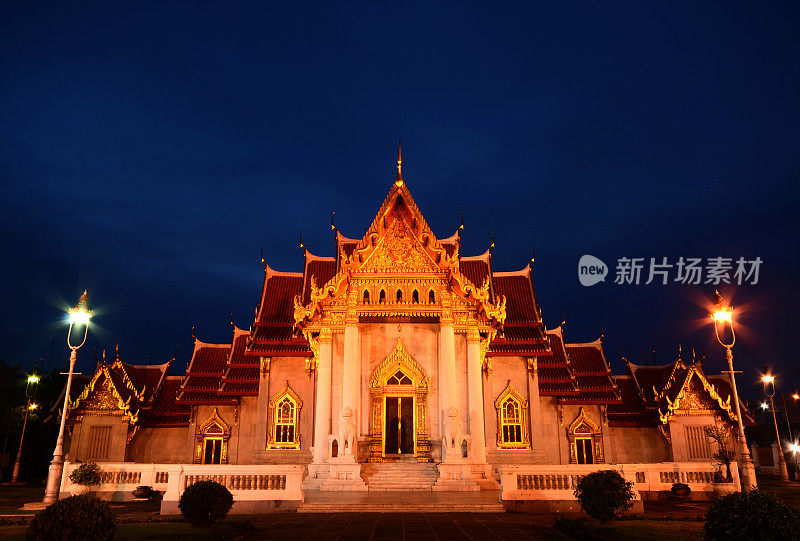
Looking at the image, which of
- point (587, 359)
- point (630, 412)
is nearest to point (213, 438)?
point (587, 359)

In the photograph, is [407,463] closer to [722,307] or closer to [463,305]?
[463,305]

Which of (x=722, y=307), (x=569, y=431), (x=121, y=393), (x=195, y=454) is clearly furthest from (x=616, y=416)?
(x=121, y=393)

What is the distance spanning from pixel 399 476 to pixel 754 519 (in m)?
14.7

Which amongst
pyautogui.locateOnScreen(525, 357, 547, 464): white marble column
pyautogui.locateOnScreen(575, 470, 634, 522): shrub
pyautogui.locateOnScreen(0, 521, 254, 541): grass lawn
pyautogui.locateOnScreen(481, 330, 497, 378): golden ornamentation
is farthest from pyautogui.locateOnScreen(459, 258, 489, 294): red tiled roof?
pyautogui.locateOnScreen(0, 521, 254, 541): grass lawn

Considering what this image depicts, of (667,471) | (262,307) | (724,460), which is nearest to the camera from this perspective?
(667,471)

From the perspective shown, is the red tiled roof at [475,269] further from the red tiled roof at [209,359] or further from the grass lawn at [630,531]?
the grass lawn at [630,531]

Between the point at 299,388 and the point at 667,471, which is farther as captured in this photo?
the point at 299,388

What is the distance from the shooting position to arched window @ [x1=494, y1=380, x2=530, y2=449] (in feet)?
88.6

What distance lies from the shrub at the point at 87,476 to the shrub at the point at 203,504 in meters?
9.30

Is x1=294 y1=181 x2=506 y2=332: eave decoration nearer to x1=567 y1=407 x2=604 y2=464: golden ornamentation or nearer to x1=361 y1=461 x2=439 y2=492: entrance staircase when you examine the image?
x1=361 y1=461 x2=439 y2=492: entrance staircase

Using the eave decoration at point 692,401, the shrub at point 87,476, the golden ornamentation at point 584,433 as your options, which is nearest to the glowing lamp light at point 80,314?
the shrub at point 87,476

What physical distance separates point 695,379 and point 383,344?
53.2 feet

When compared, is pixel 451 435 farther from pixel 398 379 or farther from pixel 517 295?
pixel 517 295

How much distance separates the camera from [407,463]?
22.1m
